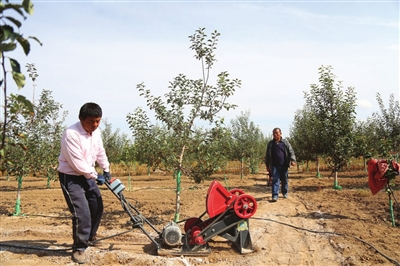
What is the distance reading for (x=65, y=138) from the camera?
5.36 m

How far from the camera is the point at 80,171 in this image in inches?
210

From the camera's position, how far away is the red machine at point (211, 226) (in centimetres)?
564

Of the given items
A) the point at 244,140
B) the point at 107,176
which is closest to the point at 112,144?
the point at 244,140

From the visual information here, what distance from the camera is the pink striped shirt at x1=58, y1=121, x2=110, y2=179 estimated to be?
5340 mm

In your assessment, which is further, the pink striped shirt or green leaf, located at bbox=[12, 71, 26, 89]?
the pink striped shirt

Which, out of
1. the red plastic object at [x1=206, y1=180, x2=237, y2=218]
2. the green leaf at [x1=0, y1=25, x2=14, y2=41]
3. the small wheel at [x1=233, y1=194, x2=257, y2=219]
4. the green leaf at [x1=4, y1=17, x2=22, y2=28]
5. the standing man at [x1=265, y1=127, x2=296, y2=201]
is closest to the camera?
the green leaf at [x1=0, y1=25, x2=14, y2=41]

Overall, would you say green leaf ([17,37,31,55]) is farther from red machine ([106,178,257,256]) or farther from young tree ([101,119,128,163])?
young tree ([101,119,128,163])

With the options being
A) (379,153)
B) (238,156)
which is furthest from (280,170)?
(238,156)

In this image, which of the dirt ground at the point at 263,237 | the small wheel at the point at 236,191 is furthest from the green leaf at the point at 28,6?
the small wheel at the point at 236,191

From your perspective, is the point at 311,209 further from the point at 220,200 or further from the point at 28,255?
the point at 28,255

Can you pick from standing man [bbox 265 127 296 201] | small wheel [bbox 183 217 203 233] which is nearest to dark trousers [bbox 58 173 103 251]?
small wheel [bbox 183 217 203 233]

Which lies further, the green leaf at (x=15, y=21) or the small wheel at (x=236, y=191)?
the small wheel at (x=236, y=191)

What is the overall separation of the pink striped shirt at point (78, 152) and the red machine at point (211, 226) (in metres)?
0.47

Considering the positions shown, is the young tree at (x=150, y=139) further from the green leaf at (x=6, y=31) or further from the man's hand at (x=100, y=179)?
the green leaf at (x=6, y=31)
